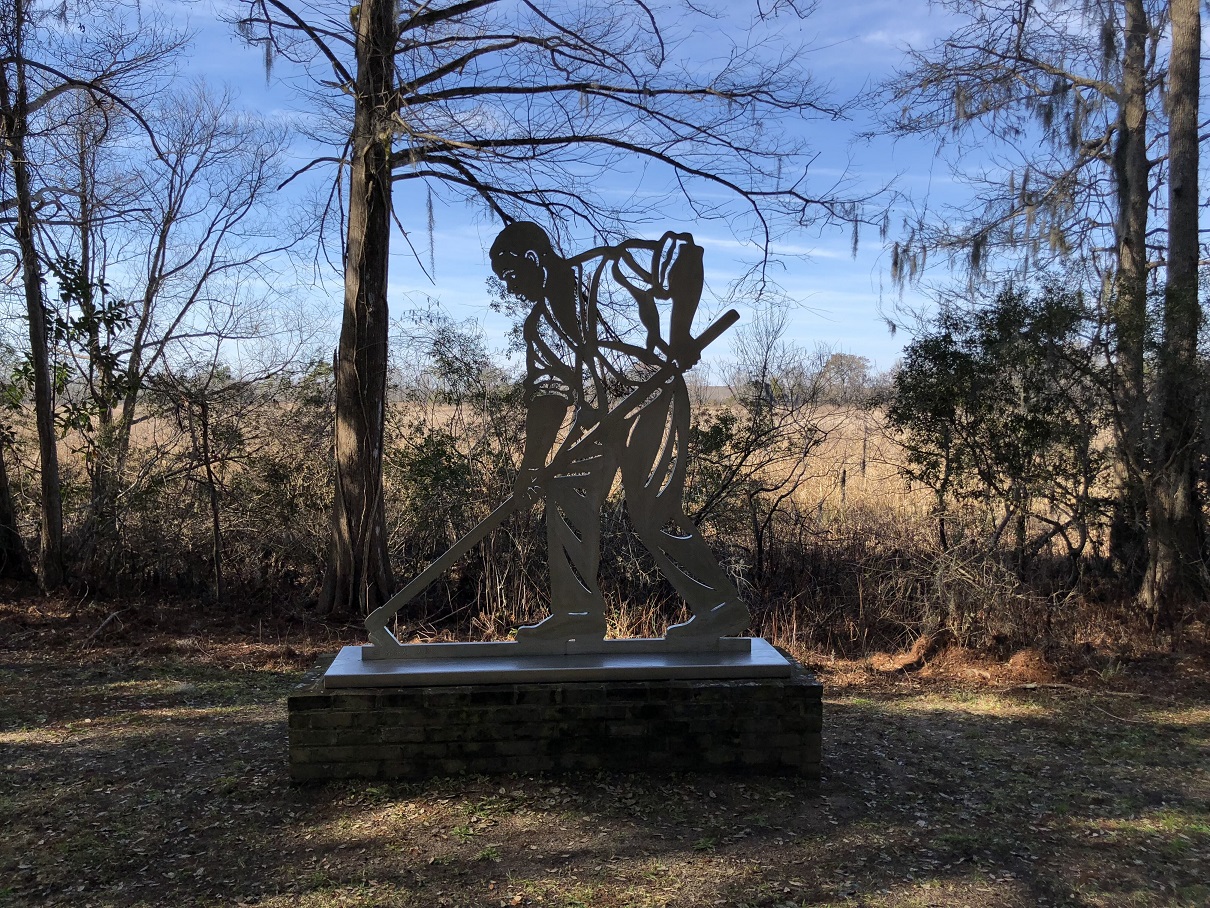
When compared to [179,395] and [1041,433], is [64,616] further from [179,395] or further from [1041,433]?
[1041,433]

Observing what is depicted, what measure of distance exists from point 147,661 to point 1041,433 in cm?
735

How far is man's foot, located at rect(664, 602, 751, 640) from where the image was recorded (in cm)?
437

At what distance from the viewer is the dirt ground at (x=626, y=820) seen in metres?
3.15

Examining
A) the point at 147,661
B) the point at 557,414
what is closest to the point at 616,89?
the point at 557,414

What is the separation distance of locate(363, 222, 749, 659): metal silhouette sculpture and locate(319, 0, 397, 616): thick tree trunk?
349 cm

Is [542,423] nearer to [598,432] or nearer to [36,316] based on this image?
[598,432]

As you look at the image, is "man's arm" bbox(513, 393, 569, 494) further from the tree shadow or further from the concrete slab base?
the tree shadow

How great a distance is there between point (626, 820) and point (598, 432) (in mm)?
1833

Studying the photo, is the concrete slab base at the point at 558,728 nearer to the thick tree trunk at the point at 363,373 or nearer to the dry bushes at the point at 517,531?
the dry bushes at the point at 517,531

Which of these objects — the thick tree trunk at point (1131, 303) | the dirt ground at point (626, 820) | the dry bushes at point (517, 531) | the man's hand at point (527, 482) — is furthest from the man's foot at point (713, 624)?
the thick tree trunk at point (1131, 303)

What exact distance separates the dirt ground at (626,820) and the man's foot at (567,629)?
0.67 meters

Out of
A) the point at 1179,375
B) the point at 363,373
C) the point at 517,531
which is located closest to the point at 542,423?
the point at 517,531

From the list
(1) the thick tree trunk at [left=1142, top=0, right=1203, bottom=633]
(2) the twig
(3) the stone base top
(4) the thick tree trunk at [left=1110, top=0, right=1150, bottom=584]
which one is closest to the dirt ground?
(3) the stone base top

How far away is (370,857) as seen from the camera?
336 cm
